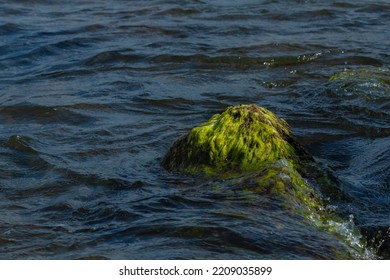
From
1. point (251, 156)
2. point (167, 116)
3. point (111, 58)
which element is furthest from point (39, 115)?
point (251, 156)

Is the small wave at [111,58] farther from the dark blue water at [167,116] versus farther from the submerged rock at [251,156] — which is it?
the submerged rock at [251,156]

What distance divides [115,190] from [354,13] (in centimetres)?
838

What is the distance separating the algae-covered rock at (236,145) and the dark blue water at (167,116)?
0.73 feet

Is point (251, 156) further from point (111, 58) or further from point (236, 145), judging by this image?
point (111, 58)

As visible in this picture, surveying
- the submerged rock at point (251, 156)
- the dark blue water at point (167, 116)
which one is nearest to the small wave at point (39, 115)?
the dark blue water at point (167, 116)

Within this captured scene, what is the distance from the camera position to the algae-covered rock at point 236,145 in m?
7.05

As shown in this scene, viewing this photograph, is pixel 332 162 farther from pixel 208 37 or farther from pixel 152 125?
pixel 208 37

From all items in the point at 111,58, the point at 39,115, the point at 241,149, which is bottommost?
the point at 39,115

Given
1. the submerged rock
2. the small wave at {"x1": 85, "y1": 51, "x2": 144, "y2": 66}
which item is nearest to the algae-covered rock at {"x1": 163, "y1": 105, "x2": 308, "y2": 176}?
the submerged rock

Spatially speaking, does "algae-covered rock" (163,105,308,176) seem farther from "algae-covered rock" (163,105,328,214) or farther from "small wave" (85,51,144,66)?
"small wave" (85,51,144,66)

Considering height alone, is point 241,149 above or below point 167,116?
above

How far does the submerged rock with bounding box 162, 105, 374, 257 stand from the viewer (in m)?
6.56

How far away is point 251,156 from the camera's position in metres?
7.07

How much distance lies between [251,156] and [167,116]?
2.64m
